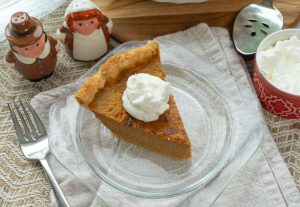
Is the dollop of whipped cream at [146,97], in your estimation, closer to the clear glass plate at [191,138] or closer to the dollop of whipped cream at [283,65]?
the clear glass plate at [191,138]

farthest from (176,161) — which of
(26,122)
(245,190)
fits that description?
(26,122)

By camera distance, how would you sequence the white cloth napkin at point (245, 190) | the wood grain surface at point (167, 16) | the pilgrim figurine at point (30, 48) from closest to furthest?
the white cloth napkin at point (245, 190)
the pilgrim figurine at point (30, 48)
the wood grain surface at point (167, 16)

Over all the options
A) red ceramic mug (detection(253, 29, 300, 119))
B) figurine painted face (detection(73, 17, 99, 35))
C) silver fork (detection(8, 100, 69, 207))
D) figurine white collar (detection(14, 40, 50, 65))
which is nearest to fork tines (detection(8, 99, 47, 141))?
silver fork (detection(8, 100, 69, 207))

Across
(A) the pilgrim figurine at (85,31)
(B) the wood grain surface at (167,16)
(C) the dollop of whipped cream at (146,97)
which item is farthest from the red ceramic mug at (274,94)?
(A) the pilgrim figurine at (85,31)

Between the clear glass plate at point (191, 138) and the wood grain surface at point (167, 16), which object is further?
the wood grain surface at point (167, 16)

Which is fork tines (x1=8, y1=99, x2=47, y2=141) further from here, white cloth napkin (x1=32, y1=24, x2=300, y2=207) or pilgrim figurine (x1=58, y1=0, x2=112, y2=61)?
pilgrim figurine (x1=58, y1=0, x2=112, y2=61)

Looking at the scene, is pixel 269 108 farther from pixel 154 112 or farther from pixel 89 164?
pixel 89 164
